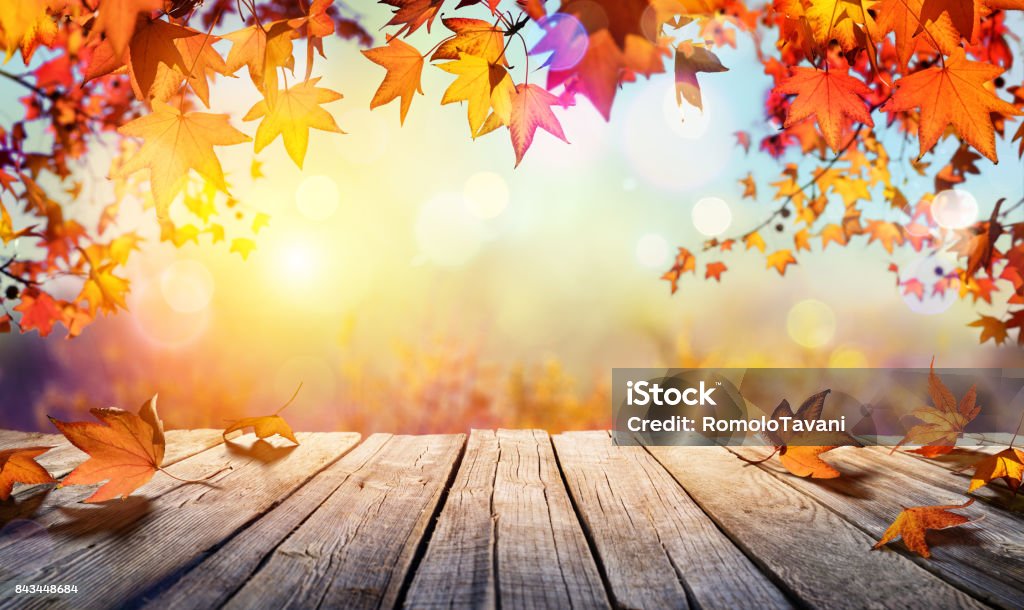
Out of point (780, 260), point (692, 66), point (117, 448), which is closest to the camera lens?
point (692, 66)

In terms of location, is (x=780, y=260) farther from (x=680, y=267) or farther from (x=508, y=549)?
(x=508, y=549)

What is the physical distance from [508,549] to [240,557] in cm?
48

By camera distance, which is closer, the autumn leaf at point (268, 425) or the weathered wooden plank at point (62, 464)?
the weathered wooden plank at point (62, 464)

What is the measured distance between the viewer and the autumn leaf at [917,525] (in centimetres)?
106

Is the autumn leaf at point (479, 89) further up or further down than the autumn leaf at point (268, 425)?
further up

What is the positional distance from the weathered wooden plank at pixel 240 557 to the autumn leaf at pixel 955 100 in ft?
4.65

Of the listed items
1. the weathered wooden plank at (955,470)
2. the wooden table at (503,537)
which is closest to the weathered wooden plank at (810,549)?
the wooden table at (503,537)

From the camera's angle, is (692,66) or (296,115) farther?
(296,115)

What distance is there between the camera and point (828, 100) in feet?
3.77

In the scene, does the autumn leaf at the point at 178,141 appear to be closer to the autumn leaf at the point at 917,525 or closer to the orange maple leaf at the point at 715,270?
the autumn leaf at the point at 917,525

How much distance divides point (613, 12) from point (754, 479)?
1.34m

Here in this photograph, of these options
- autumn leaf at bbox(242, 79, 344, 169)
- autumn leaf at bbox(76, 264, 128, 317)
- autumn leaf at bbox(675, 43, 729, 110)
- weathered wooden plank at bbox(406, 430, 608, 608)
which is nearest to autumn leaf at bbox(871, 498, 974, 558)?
weathered wooden plank at bbox(406, 430, 608, 608)

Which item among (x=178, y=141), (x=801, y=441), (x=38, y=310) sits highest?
(x=178, y=141)

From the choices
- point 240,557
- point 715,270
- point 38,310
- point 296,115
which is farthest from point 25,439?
point 715,270
